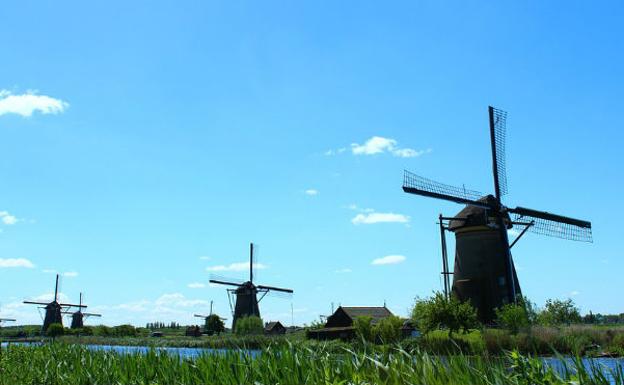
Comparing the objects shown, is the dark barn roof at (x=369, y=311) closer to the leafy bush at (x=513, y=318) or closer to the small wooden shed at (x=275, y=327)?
the leafy bush at (x=513, y=318)

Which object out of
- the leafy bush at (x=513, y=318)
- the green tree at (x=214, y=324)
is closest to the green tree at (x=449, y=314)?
the leafy bush at (x=513, y=318)

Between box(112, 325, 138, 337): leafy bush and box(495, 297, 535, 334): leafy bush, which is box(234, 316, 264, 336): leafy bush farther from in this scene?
box(112, 325, 138, 337): leafy bush

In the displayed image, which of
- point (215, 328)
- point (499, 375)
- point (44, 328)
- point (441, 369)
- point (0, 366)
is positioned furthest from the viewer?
point (44, 328)

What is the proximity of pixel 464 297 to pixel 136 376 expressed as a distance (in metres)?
35.4

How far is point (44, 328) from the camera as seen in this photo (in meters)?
99.4

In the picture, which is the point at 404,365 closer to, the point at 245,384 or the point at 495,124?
the point at 245,384

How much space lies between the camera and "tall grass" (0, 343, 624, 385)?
4.30 meters

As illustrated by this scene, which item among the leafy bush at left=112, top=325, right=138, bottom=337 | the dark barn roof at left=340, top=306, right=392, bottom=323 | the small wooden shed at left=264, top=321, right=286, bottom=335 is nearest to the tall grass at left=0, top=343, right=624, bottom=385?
the dark barn roof at left=340, top=306, right=392, bottom=323

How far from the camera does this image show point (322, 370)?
553cm

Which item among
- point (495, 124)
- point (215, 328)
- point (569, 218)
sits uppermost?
point (495, 124)

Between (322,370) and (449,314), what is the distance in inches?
1343

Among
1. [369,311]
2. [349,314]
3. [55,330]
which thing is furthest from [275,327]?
[349,314]

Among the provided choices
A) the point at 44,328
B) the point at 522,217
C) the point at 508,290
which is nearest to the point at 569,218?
the point at 522,217

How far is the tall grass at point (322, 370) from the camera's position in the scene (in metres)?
4.30
